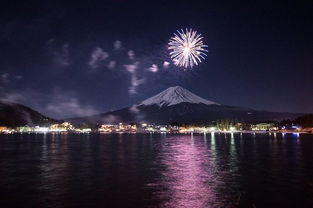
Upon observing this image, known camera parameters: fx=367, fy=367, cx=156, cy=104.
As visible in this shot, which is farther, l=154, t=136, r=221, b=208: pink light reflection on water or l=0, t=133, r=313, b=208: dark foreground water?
l=0, t=133, r=313, b=208: dark foreground water

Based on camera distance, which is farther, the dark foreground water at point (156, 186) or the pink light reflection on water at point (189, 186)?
the dark foreground water at point (156, 186)

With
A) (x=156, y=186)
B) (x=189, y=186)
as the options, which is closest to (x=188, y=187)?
(x=189, y=186)

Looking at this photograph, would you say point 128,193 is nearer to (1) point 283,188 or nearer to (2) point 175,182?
(2) point 175,182

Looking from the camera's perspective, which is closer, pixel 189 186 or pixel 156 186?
pixel 189 186

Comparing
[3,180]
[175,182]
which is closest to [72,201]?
[175,182]

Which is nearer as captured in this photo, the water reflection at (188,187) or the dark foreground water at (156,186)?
the water reflection at (188,187)

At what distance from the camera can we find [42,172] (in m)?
36.3

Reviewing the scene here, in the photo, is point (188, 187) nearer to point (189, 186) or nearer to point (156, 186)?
point (189, 186)

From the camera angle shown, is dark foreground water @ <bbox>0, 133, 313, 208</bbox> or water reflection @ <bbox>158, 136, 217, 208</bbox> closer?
water reflection @ <bbox>158, 136, 217, 208</bbox>

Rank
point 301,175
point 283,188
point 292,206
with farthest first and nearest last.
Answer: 1. point 301,175
2. point 283,188
3. point 292,206

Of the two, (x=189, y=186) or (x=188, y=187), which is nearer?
(x=188, y=187)

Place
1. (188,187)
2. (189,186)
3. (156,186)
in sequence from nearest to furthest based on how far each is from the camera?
1. (188,187)
2. (189,186)
3. (156,186)

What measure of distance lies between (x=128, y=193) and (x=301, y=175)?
17.9m

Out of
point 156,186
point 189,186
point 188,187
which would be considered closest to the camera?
point 188,187
